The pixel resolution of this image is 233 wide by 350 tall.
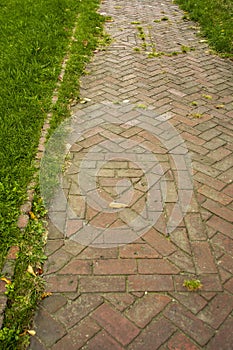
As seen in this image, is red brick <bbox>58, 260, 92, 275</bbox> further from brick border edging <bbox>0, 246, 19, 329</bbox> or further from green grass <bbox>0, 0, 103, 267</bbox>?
green grass <bbox>0, 0, 103, 267</bbox>

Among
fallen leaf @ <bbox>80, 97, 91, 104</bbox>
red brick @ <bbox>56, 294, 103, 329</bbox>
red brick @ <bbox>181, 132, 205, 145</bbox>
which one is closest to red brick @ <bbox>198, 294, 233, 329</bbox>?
red brick @ <bbox>56, 294, 103, 329</bbox>

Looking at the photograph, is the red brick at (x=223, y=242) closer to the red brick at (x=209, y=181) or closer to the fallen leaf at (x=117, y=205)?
the red brick at (x=209, y=181)

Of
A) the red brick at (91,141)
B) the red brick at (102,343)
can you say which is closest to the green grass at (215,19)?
the red brick at (91,141)

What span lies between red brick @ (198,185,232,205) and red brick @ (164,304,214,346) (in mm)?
1167

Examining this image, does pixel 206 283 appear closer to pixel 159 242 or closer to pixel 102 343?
pixel 159 242

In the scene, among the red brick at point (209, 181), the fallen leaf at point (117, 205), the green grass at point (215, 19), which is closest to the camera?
the fallen leaf at point (117, 205)

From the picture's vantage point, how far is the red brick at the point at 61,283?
101 inches

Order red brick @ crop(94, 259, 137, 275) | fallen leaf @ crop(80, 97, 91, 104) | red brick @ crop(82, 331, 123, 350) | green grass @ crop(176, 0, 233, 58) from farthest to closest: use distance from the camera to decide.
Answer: green grass @ crop(176, 0, 233, 58) → fallen leaf @ crop(80, 97, 91, 104) → red brick @ crop(94, 259, 137, 275) → red brick @ crop(82, 331, 123, 350)

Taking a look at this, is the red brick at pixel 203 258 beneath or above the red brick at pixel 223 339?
above

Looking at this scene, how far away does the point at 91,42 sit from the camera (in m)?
6.24

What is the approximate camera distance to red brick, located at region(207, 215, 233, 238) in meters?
2.99

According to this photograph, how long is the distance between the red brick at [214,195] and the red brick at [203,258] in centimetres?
55

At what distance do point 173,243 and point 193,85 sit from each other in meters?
2.98

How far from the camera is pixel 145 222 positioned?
3059 millimetres
